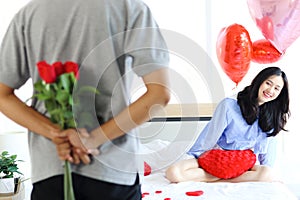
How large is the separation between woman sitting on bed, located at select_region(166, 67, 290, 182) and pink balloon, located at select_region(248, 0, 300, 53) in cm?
26

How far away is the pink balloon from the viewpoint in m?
2.68

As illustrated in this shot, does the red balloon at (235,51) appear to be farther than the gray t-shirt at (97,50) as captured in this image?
Yes

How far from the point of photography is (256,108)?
10.1ft

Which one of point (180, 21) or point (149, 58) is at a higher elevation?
point (180, 21)

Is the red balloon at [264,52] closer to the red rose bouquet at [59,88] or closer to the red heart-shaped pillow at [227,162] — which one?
the red heart-shaped pillow at [227,162]

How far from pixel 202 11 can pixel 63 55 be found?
267 cm

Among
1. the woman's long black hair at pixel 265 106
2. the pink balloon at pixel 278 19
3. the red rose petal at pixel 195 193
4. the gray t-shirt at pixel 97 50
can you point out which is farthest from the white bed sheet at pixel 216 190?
the gray t-shirt at pixel 97 50

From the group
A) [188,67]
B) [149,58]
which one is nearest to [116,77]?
[149,58]

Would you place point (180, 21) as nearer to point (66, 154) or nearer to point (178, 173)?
point (178, 173)

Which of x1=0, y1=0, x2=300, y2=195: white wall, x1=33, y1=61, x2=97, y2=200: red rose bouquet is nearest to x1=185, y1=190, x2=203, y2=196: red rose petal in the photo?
x1=0, y1=0, x2=300, y2=195: white wall

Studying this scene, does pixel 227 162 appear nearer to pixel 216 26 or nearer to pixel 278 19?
pixel 278 19

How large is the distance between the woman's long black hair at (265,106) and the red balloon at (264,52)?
7 cm

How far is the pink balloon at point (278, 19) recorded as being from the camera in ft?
8.80

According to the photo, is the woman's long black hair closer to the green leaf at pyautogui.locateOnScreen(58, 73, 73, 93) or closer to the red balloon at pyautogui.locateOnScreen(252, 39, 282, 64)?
the red balloon at pyautogui.locateOnScreen(252, 39, 282, 64)
